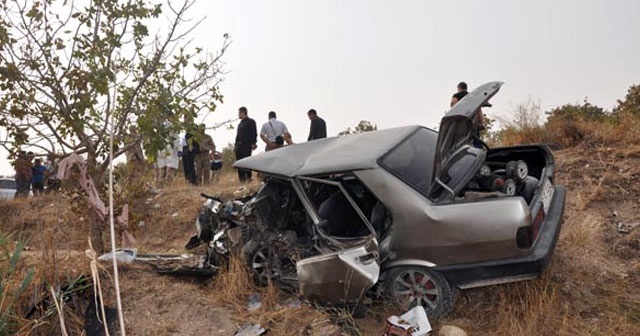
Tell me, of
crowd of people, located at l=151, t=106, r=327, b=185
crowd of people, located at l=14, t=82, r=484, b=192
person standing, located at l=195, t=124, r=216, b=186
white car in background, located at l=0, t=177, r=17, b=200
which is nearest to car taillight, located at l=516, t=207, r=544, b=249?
crowd of people, located at l=14, t=82, r=484, b=192

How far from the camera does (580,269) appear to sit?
4.36 m

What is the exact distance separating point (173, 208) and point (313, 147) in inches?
201

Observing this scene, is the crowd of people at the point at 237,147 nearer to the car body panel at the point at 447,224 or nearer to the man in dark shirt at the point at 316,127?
the man in dark shirt at the point at 316,127

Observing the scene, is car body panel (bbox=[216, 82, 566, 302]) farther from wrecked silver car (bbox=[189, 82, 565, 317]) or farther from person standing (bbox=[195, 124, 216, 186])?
person standing (bbox=[195, 124, 216, 186])

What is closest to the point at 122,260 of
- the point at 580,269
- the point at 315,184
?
the point at 315,184

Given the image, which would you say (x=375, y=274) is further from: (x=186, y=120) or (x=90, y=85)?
(x=90, y=85)

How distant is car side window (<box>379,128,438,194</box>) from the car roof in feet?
0.22

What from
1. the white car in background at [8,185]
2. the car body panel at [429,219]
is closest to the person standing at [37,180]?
the white car in background at [8,185]

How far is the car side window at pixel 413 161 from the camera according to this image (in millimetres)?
3777

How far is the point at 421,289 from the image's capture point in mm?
3643

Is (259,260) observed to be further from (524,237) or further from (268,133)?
(268,133)

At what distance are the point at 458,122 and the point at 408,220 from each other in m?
0.85

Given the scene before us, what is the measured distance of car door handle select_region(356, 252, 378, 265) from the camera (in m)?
3.55

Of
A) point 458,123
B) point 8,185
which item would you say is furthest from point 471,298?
point 8,185
